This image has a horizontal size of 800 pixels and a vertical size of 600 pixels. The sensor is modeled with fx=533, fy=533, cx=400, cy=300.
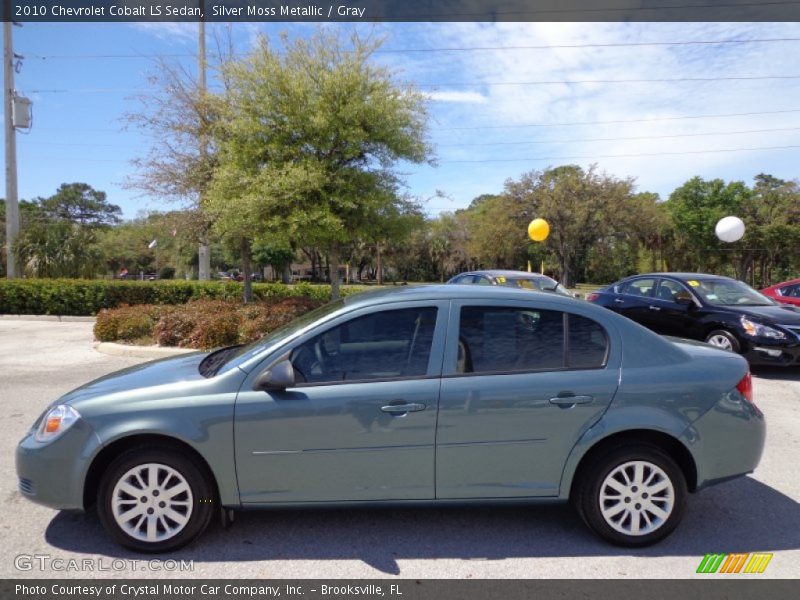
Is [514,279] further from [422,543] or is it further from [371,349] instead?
[422,543]

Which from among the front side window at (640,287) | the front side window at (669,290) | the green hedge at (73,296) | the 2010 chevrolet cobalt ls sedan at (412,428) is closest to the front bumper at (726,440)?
the 2010 chevrolet cobalt ls sedan at (412,428)

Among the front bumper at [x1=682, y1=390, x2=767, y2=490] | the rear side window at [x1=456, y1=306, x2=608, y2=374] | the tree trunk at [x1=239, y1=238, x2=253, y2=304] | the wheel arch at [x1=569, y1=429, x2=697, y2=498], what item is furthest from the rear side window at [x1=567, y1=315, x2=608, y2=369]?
the tree trunk at [x1=239, y1=238, x2=253, y2=304]

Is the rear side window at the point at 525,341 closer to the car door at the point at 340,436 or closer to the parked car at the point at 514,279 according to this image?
the car door at the point at 340,436

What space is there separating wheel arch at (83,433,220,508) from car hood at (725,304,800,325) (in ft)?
27.2

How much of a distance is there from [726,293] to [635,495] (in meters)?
7.29

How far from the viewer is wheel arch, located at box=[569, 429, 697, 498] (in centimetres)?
325

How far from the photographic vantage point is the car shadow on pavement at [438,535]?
3.17 m

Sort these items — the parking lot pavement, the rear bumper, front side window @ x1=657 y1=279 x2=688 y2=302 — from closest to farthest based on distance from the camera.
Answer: the parking lot pavement, the rear bumper, front side window @ x1=657 y1=279 x2=688 y2=302

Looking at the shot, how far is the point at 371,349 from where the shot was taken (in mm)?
3324

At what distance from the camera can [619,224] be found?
40938 millimetres

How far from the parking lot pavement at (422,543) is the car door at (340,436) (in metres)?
0.33

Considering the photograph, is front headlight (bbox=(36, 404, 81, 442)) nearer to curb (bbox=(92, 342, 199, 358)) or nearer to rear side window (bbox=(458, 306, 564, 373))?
rear side window (bbox=(458, 306, 564, 373))

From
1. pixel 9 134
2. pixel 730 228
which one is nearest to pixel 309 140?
pixel 9 134

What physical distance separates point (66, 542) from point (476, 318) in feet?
9.47
